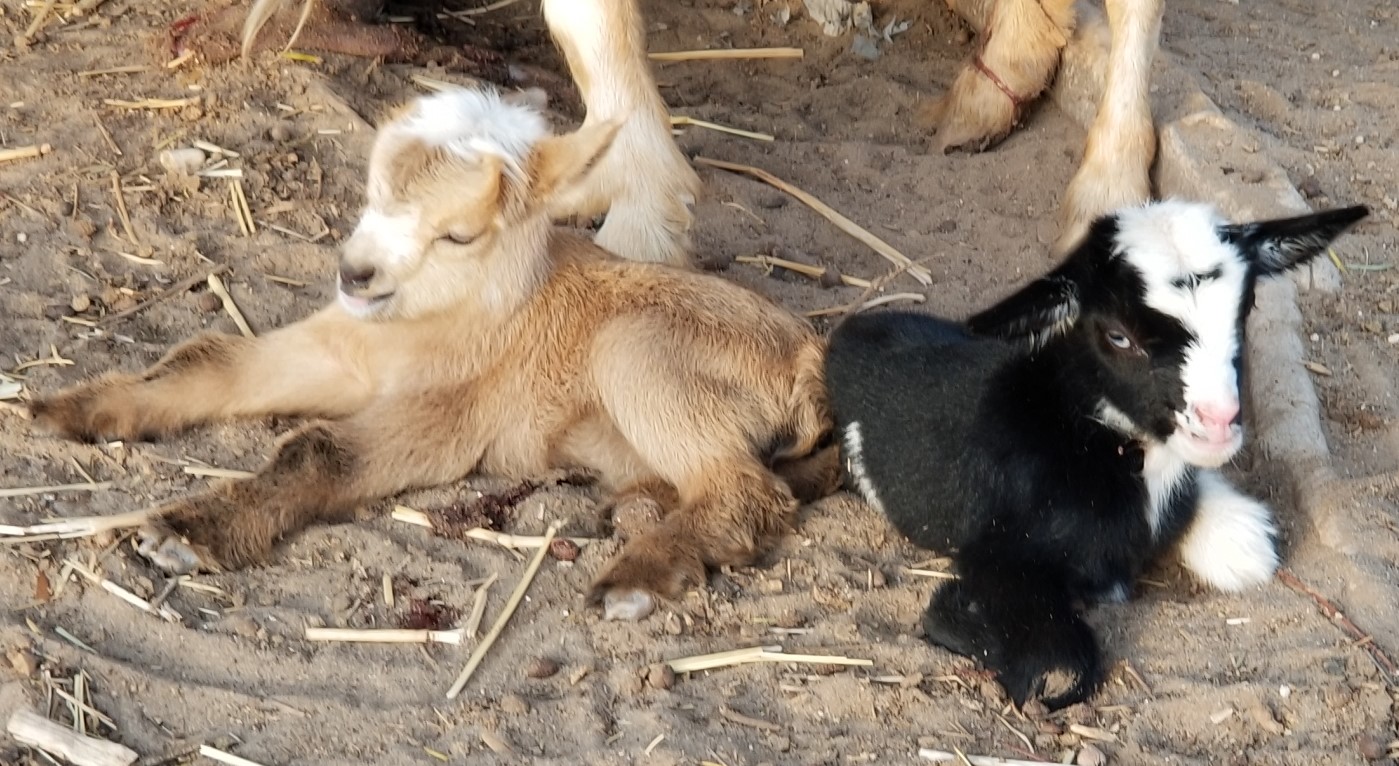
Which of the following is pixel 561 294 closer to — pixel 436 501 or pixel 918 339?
pixel 436 501

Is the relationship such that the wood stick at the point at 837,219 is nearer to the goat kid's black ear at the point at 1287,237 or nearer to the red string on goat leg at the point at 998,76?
the red string on goat leg at the point at 998,76

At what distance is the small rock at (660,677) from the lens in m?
3.24

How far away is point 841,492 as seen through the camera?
13.3 feet

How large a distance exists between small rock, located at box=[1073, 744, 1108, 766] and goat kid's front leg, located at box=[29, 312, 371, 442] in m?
2.12

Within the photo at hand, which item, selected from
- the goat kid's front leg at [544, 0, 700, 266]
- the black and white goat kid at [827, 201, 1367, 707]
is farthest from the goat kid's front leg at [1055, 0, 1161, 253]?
the black and white goat kid at [827, 201, 1367, 707]

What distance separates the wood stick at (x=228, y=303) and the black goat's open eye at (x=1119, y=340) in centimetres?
253

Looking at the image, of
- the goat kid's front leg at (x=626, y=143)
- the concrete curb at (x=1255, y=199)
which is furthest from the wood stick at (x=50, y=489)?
the concrete curb at (x=1255, y=199)

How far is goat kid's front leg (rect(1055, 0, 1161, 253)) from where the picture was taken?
5238mm

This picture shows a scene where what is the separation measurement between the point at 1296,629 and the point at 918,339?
3.78 feet

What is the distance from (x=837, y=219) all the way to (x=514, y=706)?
8.69 ft

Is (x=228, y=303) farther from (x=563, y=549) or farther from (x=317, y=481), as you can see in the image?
(x=563, y=549)

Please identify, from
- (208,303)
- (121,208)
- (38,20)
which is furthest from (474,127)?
(38,20)

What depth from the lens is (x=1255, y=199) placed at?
4.88 m

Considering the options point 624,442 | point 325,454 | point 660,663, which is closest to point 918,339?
point 624,442
